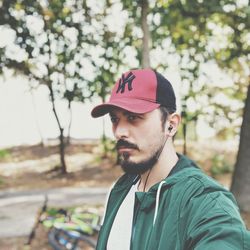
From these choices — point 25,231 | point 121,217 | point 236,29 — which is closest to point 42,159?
point 25,231

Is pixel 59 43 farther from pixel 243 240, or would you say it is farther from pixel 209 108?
pixel 243 240

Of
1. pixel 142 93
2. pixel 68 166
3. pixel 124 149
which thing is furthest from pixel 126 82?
pixel 68 166

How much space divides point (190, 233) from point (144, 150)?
675 mm

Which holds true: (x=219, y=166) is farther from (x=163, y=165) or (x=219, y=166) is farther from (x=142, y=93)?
(x=142, y=93)

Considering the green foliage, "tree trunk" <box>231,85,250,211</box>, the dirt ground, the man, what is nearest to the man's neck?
the man

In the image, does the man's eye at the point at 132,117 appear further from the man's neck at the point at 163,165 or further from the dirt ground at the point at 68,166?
the dirt ground at the point at 68,166

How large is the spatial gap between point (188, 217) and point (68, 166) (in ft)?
39.6

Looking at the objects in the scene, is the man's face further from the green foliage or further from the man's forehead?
the green foliage

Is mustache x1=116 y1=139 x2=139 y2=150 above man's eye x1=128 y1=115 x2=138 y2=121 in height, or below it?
below

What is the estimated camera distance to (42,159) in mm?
14086

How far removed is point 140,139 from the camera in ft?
6.55

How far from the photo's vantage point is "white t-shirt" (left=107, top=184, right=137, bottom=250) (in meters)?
1.88

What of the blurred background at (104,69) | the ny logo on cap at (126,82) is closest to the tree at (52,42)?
the blurred background at (104,69)

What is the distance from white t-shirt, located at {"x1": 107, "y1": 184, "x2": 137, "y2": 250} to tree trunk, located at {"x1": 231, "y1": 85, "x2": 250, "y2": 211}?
18.0ft
